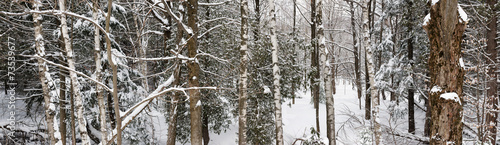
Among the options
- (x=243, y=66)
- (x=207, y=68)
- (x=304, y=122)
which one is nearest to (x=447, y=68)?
(x=243, y=66)

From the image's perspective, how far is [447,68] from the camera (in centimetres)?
370

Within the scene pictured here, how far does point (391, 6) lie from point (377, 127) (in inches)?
301

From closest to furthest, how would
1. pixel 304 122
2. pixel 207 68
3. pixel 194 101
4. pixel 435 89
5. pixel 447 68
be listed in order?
pixel 447 68
pixel 435 89
pixel 194 101
pixel 207 68
pixel 304 122

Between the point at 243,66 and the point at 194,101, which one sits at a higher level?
the point at 243,66

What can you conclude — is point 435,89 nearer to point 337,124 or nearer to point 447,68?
point 447,68

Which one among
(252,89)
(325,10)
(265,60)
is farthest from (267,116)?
(325,10)

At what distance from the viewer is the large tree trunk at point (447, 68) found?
3.65m

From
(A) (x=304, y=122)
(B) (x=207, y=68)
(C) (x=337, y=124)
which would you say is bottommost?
(C) (x=337, y=124)

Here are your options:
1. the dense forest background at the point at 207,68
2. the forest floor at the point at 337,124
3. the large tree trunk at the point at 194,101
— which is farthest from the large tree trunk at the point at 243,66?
the forest floor at the point at 337,124

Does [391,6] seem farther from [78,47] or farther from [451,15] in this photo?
[78,47]

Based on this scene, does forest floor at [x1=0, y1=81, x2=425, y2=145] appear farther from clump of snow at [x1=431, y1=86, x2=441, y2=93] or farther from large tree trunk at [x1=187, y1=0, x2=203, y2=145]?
clump of snow at [x1=431, y1=86, x2=441, y2=93]

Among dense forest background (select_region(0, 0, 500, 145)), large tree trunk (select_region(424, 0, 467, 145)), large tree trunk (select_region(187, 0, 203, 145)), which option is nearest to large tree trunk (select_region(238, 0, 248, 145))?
dense forest background (select_region(0, 0, 500, 145))

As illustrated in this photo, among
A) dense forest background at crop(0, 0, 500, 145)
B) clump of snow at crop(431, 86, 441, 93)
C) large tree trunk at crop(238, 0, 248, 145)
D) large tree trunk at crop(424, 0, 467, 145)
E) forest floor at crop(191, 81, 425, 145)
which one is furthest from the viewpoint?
forest floor at crop(191, 81, 425, 145)

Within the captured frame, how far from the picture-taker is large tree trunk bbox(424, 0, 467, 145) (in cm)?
365
